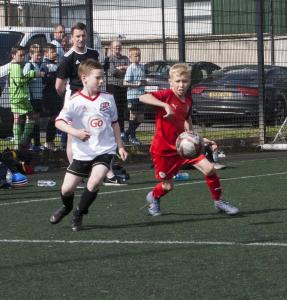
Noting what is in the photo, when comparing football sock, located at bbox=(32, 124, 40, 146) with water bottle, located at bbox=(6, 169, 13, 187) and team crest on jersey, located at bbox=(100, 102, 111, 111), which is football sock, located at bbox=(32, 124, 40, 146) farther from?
team crest on jersey, located at bbox=(100, 102, 111, 111)

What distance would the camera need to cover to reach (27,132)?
50.8ft

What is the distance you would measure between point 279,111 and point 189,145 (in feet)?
30.9

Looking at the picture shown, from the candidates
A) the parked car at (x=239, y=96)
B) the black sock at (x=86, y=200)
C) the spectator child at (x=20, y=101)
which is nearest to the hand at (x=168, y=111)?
the black sock at (x=86, y=200)

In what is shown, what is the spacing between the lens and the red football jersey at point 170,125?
10.1m

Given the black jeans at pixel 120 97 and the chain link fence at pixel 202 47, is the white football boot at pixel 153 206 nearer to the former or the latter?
the chain link fence at pixel 202 47

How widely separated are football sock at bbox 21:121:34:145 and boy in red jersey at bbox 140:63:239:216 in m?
5.50

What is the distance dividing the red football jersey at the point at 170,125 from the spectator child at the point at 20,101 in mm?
5478

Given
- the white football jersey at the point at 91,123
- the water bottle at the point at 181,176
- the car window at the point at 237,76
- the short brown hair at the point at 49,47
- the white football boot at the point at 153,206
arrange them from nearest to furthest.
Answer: the white football jersey at the point at 91,123
the white football boot at the point at 153,206
the water bottle at the point at 181,176
the short brown hair at the point at 49,47
the car window at the point at 237,76

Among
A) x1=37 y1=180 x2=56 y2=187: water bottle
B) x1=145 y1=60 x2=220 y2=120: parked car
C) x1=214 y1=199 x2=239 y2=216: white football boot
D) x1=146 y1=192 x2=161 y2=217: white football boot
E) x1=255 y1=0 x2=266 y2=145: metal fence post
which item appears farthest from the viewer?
x1=255 y1=0 x2=266 y2=145: metal fence post

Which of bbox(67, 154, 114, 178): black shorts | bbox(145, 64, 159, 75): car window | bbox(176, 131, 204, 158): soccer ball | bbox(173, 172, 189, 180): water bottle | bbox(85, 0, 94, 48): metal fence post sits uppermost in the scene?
bbox(85, 0, 94, 48): metal fence post

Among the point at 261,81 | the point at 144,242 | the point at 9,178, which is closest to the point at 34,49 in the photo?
the point at 9,178

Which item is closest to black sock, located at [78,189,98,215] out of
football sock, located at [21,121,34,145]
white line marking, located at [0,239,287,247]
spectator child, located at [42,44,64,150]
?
white line marking, located at [0,239,287,247]

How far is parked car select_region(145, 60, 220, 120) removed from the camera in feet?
55.7

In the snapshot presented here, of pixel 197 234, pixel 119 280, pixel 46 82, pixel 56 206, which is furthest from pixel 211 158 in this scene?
pixel 119 280
